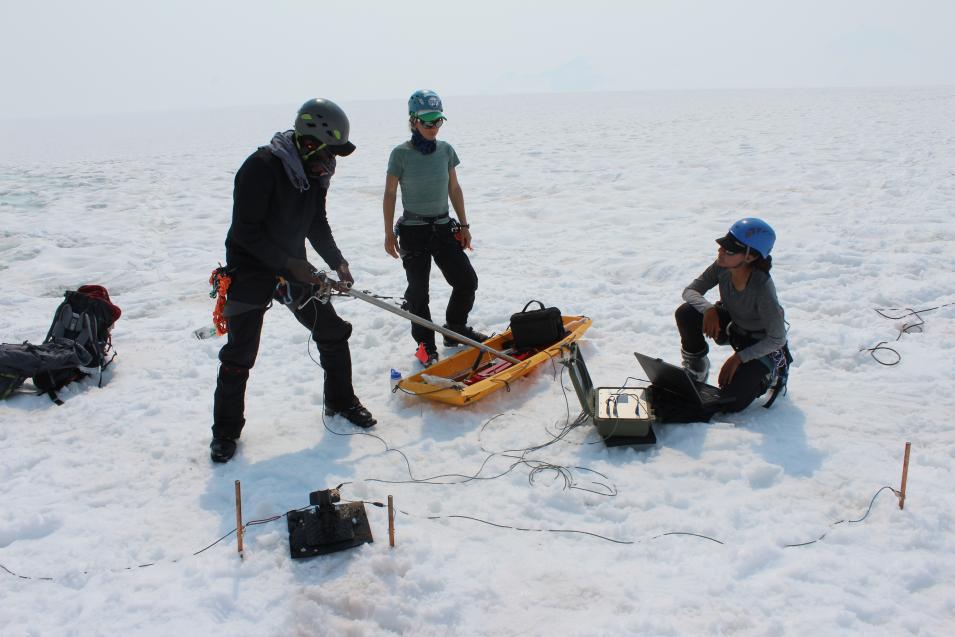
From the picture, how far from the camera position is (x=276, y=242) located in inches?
163

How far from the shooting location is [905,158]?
13.5 meters

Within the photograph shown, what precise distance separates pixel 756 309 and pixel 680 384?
0.68 m

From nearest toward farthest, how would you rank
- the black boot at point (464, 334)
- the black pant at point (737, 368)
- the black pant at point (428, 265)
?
the black pant at point (737, 368) < the black pant at point (428, 265) < the black boot at point (464, 334)

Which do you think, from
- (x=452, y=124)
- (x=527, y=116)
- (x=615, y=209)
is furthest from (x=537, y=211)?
(x=527, y=116)

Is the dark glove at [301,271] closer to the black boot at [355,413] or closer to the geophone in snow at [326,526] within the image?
the black boot at [355,413]

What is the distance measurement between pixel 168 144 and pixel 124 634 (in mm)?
24564

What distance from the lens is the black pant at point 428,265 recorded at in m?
5.50

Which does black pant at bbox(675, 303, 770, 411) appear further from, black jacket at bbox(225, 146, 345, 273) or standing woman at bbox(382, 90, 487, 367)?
black jacket at bbox(225, 146, 345, 273)

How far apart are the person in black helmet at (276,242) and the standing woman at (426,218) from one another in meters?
0.96

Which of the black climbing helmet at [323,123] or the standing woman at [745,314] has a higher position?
the black climbing helmet at [323,123]

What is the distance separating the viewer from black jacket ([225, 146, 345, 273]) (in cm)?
392

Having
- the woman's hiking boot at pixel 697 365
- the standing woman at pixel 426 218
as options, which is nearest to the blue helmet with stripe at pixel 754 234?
the woman's hiking boot at pixel 697 365

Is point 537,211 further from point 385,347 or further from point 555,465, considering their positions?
point 555,465

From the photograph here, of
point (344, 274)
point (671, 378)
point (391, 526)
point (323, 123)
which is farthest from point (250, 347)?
point (671, 378)
